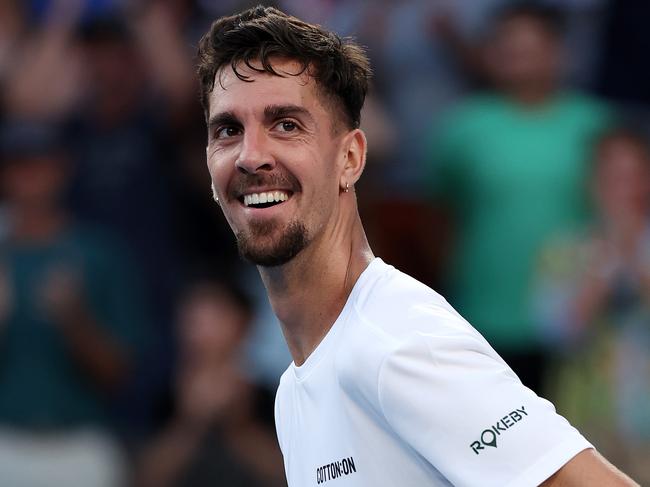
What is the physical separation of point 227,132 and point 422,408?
1114 millimetres

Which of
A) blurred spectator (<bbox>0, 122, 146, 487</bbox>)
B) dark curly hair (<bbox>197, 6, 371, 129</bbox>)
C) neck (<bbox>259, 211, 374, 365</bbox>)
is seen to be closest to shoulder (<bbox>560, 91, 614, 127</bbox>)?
blurred spectator (<bbox>0, 122, 146, 487</bbox>)

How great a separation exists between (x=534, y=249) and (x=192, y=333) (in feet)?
6.66

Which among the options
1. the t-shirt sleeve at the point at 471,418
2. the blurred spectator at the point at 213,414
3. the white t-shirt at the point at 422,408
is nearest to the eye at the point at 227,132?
the white t-shirt at the point at 422,408

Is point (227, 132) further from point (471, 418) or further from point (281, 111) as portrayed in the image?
point (471, 418)

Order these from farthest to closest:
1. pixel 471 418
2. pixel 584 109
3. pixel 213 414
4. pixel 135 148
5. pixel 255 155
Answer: pixel 135 148 → pixel 584 109 → pixel 213 414 → pixel 255 155 → pixel 471 418

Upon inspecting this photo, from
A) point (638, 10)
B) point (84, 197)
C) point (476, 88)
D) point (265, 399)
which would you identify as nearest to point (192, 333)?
point (265, 399)

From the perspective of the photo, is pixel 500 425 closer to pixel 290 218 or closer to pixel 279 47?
pixel 290 218

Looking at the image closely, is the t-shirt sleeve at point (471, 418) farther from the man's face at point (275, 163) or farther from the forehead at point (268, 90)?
the forehead at point (268, 90)

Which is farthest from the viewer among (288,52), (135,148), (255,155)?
(135,148)

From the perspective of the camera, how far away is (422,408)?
2.80m

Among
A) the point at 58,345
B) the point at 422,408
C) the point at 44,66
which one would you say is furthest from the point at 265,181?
the point at 44,66

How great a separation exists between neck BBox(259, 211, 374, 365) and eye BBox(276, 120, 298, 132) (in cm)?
33

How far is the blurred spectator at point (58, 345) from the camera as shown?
6.90 m

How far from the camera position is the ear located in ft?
11.8
